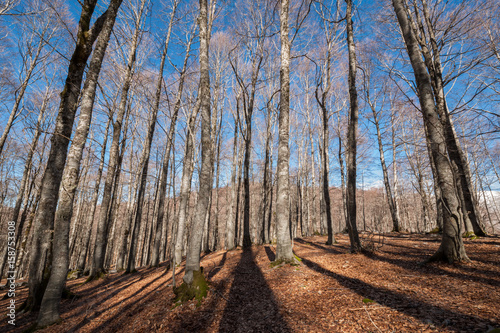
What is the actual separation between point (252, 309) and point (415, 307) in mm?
2740

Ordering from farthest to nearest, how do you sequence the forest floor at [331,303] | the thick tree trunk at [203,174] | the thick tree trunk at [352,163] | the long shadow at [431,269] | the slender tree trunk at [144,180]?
the slender tree trunk at [144,180]
the thick tree trunk at [352,163]
the thick tree trunk at [203,174]
the long shadow at [431,269]
the forest floor at [331,303]

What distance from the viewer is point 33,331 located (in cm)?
397

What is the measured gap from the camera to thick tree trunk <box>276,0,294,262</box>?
20.4ft

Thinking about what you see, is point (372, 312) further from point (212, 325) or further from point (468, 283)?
point (212, 325)

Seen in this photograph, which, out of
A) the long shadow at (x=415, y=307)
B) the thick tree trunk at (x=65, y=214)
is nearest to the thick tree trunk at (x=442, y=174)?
the long shadow at (x=415, y=307)

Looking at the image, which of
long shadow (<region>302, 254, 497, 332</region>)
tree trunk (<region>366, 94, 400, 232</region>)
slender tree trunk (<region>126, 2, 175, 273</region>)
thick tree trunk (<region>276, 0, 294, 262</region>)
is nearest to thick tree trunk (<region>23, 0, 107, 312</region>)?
slender tree trunk (<region>126, 2, 175, 273</region>)

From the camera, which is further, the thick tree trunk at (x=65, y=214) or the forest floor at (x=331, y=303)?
the thick tree trunk at (x=65, y=214)

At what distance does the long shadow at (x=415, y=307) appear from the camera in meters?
2.49

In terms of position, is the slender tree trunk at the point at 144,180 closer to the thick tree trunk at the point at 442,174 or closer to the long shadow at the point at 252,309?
the long shadow at the point at 252,309

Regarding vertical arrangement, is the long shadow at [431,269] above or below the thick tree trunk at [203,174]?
below

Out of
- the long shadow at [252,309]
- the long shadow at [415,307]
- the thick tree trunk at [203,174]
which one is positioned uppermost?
the thick tree trunk at [203,174]

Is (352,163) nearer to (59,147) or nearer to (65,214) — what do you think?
(65,214)

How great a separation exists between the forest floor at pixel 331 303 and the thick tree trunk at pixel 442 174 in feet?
1.27

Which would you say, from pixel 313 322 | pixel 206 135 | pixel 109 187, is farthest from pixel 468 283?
pixel 109 187
